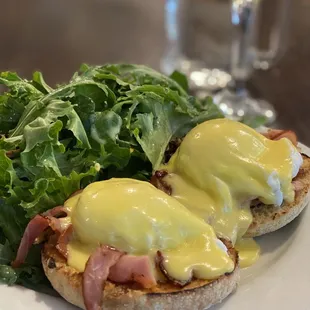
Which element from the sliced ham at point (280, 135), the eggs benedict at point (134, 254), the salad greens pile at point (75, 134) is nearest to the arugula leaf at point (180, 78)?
the salad greens pile at point (75, 134)

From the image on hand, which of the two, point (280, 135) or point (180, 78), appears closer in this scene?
point (280, 135)

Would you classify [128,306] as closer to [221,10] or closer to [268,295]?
[268,295]

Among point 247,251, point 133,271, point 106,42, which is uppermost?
point 133,271

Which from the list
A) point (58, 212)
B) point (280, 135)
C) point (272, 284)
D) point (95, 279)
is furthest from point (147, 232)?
point (280, 135)

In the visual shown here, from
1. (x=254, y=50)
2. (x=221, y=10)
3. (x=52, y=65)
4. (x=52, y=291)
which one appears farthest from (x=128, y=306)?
(x=221, y=10)

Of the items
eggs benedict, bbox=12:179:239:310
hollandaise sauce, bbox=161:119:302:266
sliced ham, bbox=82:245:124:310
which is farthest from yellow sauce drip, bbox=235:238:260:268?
sliced ham, bbox=82:245:124:310

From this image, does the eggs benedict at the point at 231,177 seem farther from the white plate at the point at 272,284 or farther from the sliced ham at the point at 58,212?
the sliced ham at the point at 58,212

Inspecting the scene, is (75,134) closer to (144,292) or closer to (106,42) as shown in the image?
(144,292)
